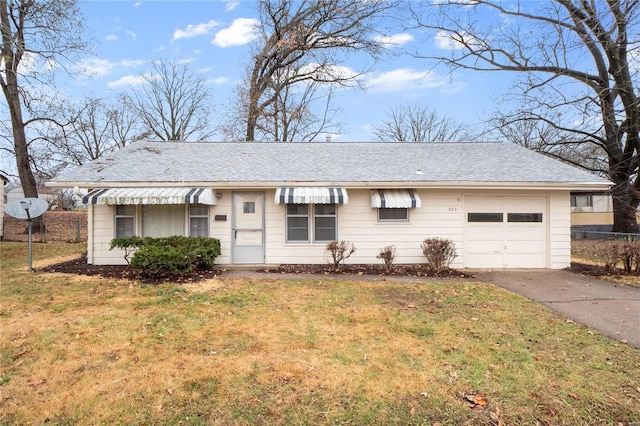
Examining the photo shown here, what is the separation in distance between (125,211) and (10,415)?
820 cm

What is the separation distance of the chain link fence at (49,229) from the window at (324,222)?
43.2 ft

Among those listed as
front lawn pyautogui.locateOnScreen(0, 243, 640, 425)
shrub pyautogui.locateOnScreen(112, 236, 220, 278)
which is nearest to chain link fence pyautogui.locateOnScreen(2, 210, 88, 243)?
shrub pyautogui.locateOnScreen(112, 236, 220, 278)

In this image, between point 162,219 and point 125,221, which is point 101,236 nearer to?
point 125,221

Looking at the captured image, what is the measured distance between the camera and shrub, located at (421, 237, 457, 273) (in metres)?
9.32

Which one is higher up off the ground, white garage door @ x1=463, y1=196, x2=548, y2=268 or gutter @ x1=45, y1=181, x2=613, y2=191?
gutter @ x1=45, y1=181, x2=613, y2=191

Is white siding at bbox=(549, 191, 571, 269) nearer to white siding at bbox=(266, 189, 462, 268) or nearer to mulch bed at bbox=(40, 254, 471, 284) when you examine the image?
white siding at bbox=(266, 189, 462, 268)

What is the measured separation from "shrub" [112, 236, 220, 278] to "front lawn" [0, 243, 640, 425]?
1.55 metres

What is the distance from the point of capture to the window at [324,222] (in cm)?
1042

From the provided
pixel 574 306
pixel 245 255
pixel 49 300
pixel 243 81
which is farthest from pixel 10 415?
pixel 243 81

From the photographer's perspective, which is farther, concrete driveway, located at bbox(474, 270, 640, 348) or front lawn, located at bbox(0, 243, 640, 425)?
concrete driveway, located at bbox(474, 270, 640, 348)

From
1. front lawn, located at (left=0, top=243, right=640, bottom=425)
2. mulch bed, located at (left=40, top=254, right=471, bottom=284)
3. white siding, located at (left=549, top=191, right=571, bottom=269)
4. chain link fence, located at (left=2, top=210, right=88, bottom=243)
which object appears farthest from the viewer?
chain link fence, located at (left=2, top=210, right=88, bottom=243)

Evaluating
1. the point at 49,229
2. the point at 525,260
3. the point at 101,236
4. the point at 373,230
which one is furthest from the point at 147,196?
the point at 49,229

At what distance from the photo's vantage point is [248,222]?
34.2 ft

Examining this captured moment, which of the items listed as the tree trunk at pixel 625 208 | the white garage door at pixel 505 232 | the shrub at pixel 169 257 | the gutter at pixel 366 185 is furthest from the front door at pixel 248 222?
the tree trunk at pixel 625 208
